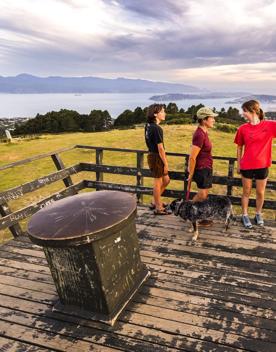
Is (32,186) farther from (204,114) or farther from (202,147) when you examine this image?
(204,114)

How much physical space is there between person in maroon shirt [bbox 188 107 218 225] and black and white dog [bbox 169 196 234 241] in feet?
0.82

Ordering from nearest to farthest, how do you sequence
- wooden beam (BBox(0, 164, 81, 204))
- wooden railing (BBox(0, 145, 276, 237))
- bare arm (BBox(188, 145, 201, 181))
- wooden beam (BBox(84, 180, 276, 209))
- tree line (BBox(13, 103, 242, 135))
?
bare arm (BBox(188, 145, 201, 181))
wooden beam (BBox(0, 164, 81, 204))
wooden railing (BBox(0, 145, 276, 237))
wooden beam (BBox(84, 180, 276, 209))
tree line (BBox(13, 103, 242, 135))

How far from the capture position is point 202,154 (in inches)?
253

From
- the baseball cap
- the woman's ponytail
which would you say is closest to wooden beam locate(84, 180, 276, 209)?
the woman's ponytail

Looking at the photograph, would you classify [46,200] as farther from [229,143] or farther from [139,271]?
[229,143]

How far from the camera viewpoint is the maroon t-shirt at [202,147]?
244 inches

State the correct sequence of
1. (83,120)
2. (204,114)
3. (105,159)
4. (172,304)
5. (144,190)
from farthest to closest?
1. (83,120)
2. (105,159)
3. (144,190)
4. (204,114)
5. (172,304)

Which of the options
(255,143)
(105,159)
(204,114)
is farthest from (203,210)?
(105,159)

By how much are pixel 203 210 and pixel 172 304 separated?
91.4 inches

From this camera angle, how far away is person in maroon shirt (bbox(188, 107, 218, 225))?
6160mm

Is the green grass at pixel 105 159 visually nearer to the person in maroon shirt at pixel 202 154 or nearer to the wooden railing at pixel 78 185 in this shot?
the wooden railing at pixel 78 185

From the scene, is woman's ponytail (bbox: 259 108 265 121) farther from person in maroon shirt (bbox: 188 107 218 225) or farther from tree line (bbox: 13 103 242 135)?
tree line (bbox: 13 103 242 135)

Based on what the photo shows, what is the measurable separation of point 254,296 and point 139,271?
5.44 feet

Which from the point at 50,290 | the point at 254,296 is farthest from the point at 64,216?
the point at 254,296
